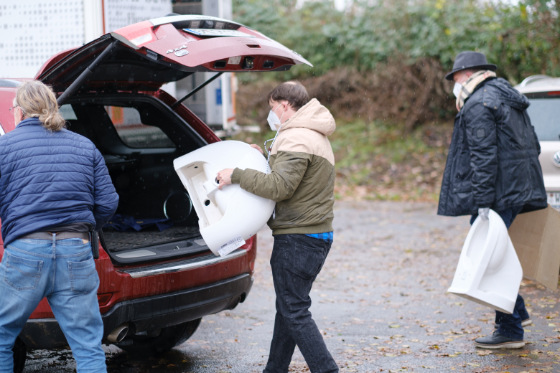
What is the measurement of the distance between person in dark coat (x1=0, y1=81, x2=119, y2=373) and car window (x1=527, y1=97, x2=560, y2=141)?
189 inches

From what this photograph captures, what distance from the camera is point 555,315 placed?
6.04m

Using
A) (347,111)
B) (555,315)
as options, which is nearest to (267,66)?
(555,315)

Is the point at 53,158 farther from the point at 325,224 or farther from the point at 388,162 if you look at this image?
the point at 388,162

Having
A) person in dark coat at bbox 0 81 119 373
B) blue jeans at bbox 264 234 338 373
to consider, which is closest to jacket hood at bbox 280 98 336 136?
blue jeans at bbox 264 234 338 373

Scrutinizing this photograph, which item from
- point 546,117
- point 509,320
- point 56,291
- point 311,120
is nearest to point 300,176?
point 311,120

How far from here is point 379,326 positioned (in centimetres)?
596

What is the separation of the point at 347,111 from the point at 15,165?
1323 cm

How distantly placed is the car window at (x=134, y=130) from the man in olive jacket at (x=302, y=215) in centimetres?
169

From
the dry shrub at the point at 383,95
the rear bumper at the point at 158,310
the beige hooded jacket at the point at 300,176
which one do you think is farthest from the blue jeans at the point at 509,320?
the dry shrub at the point at 383,95

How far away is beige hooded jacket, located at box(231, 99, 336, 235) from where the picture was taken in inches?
157

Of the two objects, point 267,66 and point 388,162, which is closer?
point 267,66

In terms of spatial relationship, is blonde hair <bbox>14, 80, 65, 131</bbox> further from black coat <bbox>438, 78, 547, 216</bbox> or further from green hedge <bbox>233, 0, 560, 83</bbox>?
green hedge <bbox>233, 0, 560, 83</bbox>

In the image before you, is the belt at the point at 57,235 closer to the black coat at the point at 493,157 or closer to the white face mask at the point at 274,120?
the white face mask at the point at 274,120

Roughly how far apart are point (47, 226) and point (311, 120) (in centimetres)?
155
